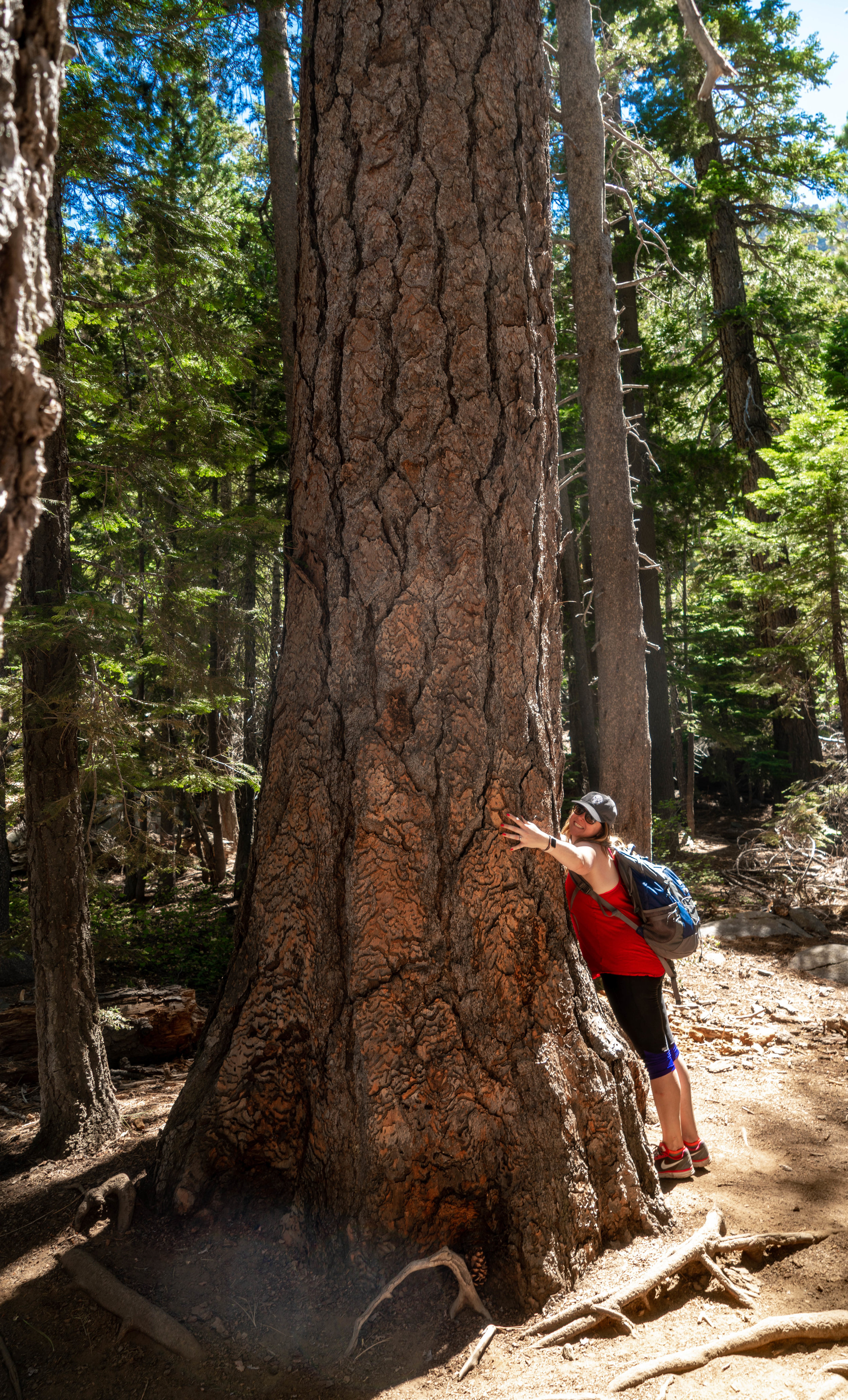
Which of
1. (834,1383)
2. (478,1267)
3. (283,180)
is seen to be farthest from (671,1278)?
(283,180)

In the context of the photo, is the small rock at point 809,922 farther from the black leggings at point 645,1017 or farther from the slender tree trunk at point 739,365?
the black leggings at point 645,1017

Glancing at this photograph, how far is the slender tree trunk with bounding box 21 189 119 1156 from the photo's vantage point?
4.80 meters

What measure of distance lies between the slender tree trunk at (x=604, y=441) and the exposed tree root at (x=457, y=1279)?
622cm

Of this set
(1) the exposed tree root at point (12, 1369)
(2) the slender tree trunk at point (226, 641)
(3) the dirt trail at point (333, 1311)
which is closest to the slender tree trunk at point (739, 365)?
(2) the slender tree trunk at point (226, 641)

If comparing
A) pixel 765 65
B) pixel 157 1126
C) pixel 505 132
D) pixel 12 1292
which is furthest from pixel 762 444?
pixel 12 1292

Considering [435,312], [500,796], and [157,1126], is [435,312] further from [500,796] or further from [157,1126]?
[157,1126]

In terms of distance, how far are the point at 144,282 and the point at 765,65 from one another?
11790mm

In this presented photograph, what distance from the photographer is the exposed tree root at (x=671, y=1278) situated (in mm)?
2709

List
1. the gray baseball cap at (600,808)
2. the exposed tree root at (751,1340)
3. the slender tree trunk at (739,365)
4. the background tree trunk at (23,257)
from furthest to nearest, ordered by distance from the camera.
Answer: the slender tree trunk at (739,365) → the gray baseball cap at (600,808) → the exposed tree root at (751,1340) → the background tree trunk at (23,257)

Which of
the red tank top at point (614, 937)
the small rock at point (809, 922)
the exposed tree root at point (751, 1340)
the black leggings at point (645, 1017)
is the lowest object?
the small rock at point (809, 922)

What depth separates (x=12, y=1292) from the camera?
3119 mm

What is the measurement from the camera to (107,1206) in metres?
3.33

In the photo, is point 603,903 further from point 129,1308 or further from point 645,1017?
point 129,1308

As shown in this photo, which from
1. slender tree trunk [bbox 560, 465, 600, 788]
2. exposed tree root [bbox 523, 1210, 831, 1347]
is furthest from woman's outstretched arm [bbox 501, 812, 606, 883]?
slender tree trunk [bbox 560, 465, 600, 788]
